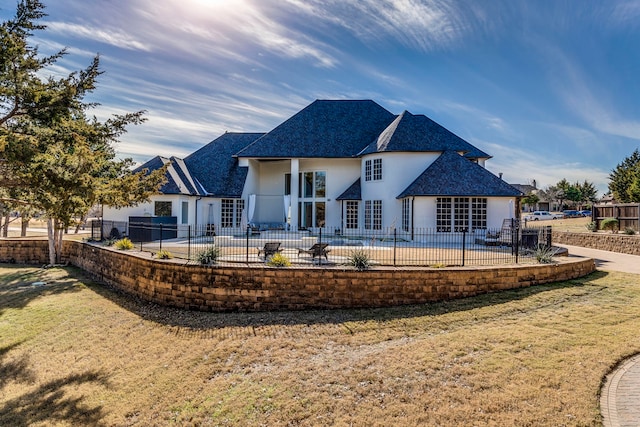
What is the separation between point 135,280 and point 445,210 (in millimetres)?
17201

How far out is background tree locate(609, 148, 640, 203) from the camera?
35188 mm

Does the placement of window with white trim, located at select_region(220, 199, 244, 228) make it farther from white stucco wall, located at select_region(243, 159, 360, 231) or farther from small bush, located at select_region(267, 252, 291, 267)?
small bush, located at select_region(267, 252, 291, 267)

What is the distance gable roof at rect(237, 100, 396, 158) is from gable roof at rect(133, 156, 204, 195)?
4.24 metres

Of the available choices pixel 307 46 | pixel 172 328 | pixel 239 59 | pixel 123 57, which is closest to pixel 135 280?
pixel 172 328

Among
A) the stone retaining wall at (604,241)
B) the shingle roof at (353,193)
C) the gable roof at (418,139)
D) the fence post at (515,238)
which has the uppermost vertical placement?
the gable roof at (418,139)

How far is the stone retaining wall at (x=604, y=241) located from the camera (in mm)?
19172

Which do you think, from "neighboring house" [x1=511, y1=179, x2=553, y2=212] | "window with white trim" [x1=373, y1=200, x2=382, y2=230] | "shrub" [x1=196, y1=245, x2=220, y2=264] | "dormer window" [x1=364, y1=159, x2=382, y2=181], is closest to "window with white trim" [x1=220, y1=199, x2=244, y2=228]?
"dormer window" [x1=364, y1=159, x2=382, y2=181]

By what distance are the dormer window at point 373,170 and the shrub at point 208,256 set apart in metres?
15.8

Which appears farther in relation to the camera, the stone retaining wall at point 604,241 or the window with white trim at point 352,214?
the window with white trim at point 352,214

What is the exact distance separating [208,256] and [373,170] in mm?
16493

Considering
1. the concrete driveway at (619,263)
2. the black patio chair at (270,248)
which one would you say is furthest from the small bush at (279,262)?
the concrete driveway at (619,263)

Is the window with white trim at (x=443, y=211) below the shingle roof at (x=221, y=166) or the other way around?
below

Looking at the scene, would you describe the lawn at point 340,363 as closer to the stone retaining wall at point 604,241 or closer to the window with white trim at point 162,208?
the stone retaining wall at point 604,241

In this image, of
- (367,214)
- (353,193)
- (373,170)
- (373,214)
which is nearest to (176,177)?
(353,193)
